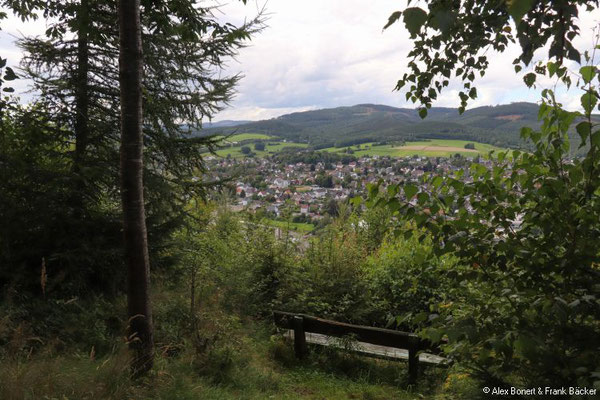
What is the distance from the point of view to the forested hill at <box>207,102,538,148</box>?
45037 mm

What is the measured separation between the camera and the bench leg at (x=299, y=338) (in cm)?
586

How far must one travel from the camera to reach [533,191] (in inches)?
84.3

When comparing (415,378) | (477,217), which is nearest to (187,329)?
(415,378)

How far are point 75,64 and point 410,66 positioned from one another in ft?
20.5

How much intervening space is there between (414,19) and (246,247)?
27.1ft

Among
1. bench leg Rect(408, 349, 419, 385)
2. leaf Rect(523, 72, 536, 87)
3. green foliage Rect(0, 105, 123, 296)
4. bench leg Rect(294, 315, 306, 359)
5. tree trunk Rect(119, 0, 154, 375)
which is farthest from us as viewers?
bench leg Rect(294, 315, 306, 359)

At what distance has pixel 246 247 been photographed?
8969 millimetres

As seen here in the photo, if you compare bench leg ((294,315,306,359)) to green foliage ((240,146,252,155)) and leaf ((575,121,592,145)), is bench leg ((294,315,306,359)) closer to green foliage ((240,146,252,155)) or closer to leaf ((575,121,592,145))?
leaf ((575,121,592,145))

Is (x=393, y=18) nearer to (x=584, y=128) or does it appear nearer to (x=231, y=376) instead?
(x=584, y=128)

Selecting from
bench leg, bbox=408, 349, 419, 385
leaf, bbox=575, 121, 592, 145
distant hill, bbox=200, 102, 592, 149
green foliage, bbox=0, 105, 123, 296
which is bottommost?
bench leg, bbox=408, 349, 419, 385

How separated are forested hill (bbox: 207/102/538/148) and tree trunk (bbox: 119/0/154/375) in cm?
515

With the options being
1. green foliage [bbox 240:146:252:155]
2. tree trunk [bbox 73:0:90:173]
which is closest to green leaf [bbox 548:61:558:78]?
tree trunk [bbox 73:0:90:173]

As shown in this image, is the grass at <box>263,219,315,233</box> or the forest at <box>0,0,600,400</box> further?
the grass at <box>263,219,315,233</box>

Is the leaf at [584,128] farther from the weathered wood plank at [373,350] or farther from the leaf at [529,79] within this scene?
the weathered wood plank at [373,350]
